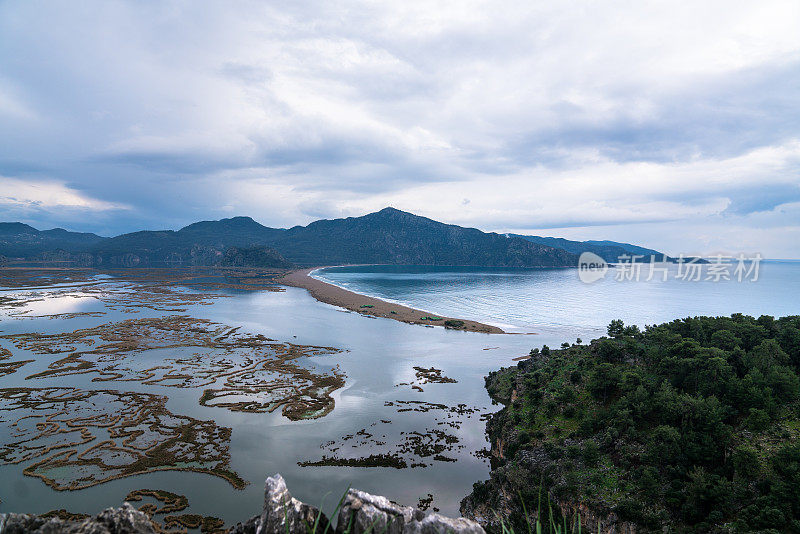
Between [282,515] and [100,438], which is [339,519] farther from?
[100,438]

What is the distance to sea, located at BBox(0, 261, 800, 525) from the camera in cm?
2814

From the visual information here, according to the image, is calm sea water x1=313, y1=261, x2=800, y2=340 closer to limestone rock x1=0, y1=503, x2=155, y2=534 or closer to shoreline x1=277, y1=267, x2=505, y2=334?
shoreline x1=277, y1=267, x2=505, y2=334

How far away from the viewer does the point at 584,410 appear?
1284 inches

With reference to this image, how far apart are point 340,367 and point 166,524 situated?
33127mm

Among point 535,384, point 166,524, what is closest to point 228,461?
point 166,524

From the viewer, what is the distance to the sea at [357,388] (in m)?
28.1

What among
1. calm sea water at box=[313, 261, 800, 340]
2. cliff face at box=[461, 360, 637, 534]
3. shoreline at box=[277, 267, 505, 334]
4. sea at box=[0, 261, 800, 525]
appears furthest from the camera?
calm sea water at box=[313, 261, 800, 340]

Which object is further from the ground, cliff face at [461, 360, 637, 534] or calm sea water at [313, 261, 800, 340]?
calm sea water at [313, 261, 800, 340]

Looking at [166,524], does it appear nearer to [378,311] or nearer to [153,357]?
[153,357]

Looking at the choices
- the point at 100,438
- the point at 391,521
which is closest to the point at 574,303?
the point at 100,438

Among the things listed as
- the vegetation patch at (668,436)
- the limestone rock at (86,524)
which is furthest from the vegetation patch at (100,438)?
the limestone rock at (86,524)

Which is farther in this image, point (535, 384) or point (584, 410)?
point (535, 384)

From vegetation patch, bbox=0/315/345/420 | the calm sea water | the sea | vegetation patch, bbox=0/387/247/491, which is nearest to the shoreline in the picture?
the sea

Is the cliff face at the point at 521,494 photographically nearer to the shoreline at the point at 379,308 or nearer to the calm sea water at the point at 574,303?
the shoreline at the point at 379,308
